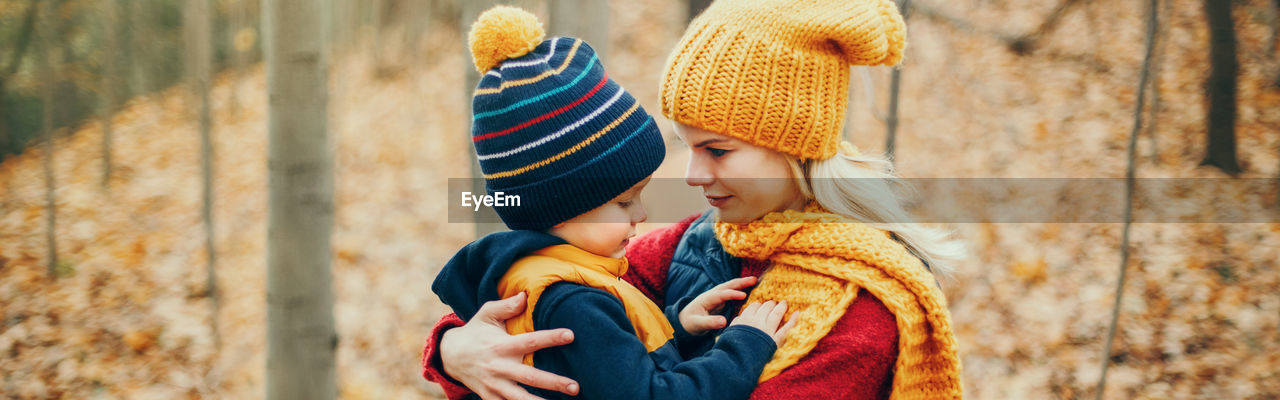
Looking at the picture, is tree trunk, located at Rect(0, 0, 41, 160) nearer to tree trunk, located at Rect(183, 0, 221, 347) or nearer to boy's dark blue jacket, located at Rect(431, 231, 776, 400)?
tree trunk, located at Rect(183, 0, 221, 347)

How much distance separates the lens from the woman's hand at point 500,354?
166cm

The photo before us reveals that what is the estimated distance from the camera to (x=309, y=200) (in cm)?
302

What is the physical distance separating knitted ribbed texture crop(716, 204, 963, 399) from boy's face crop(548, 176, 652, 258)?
32 cm

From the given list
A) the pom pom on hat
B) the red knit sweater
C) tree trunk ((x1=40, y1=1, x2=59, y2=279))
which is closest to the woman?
the red knit sweater

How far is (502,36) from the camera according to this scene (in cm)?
179

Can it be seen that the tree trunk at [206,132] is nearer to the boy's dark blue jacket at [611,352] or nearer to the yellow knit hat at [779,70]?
the boy's dark blue jacket at [611,352]

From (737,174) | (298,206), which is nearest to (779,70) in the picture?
(737,174)

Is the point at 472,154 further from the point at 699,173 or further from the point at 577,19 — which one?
the point at 699,173

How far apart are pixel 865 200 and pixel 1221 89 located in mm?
4414

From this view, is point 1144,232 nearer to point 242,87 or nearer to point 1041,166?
point 1041,166

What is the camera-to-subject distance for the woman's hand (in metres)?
1.66

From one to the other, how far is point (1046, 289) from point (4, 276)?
26.7 feet

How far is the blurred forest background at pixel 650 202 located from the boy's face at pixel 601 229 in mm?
1319

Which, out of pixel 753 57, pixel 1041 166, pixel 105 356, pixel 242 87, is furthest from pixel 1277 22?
pixel 242 87
